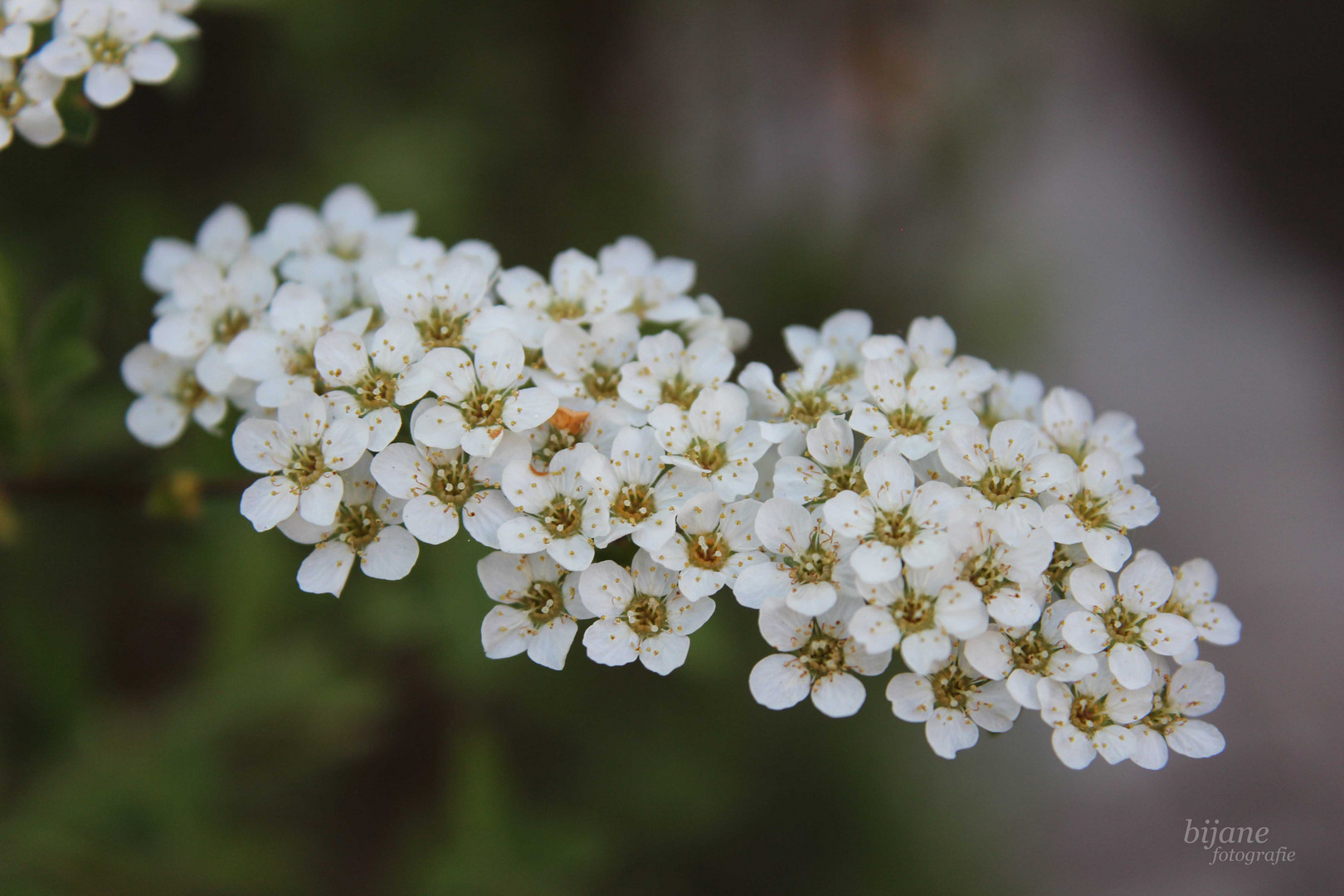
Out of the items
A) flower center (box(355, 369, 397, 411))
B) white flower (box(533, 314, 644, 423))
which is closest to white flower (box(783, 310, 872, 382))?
white flower (box(533, 314, 644, 423))

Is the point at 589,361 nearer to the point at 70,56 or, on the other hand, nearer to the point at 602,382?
the point at 602,382

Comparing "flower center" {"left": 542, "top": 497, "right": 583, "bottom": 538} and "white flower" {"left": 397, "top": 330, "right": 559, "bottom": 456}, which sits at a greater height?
"white flower" {"left": 397, "top": 330, "right": 559, "bottom": 456}

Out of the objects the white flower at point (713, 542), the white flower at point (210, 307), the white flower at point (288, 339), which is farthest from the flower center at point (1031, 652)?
the white flower at point (210, 307)

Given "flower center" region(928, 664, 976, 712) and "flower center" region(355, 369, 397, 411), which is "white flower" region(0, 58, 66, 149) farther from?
"flower center" region(928, 664, 976, 712)

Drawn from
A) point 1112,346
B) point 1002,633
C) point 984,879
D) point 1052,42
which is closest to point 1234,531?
point 1112,346

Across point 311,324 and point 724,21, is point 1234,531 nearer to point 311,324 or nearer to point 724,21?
point 724,21
